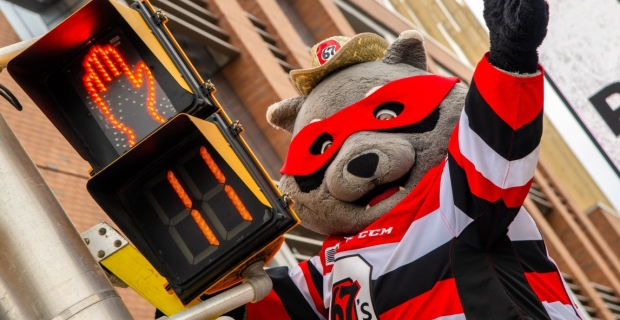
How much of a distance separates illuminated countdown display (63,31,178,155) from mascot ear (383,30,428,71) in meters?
1.49

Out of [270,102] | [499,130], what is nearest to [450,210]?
[499,130]

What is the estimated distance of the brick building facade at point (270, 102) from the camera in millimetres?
6844

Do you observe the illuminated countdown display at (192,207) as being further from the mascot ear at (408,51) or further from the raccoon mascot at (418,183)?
the mascot ear at (408,51)

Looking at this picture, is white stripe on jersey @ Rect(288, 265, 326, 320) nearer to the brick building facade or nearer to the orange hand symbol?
the orange hand symbol

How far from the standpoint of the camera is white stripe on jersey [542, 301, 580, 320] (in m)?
3.33

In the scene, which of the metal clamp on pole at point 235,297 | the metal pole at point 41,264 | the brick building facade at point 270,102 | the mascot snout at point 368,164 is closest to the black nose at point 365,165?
the mascot snout at point 368,164

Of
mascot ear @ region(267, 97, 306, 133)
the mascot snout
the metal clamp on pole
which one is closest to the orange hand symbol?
the metal clamp on pole

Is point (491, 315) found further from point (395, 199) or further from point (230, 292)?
point (230, 292)

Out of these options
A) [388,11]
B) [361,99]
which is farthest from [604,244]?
[361,99]

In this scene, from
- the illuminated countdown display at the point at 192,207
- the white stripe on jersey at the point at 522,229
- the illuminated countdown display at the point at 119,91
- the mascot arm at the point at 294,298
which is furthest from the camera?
the mascot arm at the point at 294,298

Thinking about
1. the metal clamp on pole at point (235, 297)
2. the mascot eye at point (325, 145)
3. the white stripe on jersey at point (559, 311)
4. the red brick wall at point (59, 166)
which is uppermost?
the red brick wall at point (59, 166)

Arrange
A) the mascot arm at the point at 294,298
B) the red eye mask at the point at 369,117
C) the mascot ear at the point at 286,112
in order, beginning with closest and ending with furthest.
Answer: the red eye mask at the point at 369,117
the mascot arm at the point at 294,298
the mascot ear at the point at 286,112

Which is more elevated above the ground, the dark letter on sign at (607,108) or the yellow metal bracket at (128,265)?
the yellow metal bracket at (128,265)

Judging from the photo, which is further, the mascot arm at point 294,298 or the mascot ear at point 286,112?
the mascot ear at point 286,112
